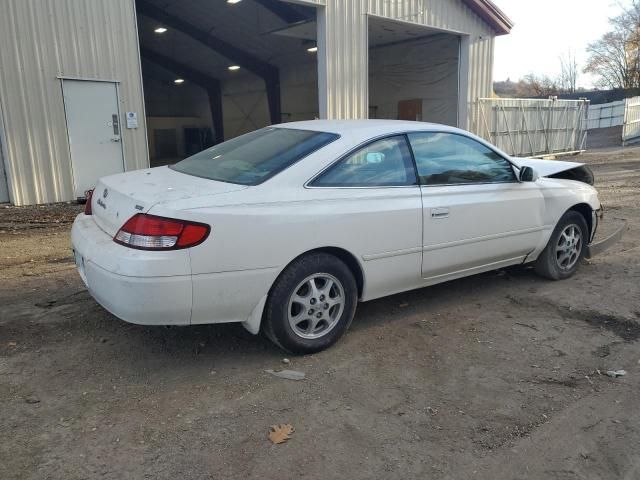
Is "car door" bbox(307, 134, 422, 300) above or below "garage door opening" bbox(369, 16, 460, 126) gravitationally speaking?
below

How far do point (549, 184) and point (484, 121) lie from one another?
14.1 metres

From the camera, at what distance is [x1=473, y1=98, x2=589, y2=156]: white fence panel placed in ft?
60.3

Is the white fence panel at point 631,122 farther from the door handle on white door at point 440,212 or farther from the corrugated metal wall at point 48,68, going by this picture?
the door handle on white door at point 440,212

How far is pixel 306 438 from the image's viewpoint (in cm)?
275

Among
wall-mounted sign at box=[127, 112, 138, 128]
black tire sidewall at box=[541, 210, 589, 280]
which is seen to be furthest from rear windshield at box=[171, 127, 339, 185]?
wall-mounted sign at box=[127, 112, 138, 128]

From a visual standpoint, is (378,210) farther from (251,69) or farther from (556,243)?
(251,69)

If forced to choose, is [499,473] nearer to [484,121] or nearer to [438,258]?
[438,258]

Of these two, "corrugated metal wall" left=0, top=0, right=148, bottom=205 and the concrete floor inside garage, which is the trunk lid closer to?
"corrugated metal wall" left=0, top=0, right=148, bottom=205

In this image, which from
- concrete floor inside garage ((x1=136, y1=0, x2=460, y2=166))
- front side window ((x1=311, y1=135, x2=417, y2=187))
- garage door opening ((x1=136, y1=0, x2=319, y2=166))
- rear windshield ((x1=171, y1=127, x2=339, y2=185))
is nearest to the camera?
rear windshield ((x1=171, y1=127, x2=339, y2=185))

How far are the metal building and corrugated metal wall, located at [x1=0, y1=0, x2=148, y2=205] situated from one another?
19mm

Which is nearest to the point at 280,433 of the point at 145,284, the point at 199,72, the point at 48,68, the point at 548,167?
the point at 145,284

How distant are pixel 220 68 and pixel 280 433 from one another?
26.2 meters

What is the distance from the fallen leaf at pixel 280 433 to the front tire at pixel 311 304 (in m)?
0.74

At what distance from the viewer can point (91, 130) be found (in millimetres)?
9922
